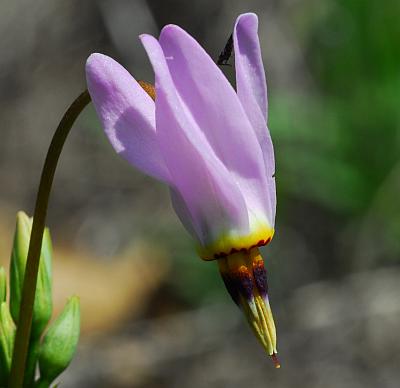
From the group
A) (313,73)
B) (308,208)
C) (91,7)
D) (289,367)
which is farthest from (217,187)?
(91,7)

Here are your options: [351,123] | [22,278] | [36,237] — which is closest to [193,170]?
[36,237]

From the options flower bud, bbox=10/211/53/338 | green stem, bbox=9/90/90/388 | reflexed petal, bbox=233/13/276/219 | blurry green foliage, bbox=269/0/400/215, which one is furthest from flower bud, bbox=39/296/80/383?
blurry green foliage, bbox=269/0/400/215

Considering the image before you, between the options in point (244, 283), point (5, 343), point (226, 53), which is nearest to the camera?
point (244, 283)

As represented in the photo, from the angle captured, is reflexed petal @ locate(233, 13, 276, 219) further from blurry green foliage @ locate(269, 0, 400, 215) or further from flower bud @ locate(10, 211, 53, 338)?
blurry green foliage @ locate(269, 0, 400, 215)

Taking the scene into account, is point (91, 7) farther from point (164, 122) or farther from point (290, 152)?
point (164, 122)

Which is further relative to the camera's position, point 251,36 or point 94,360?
point 94,360

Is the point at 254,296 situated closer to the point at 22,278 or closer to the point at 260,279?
the point at 260,279
